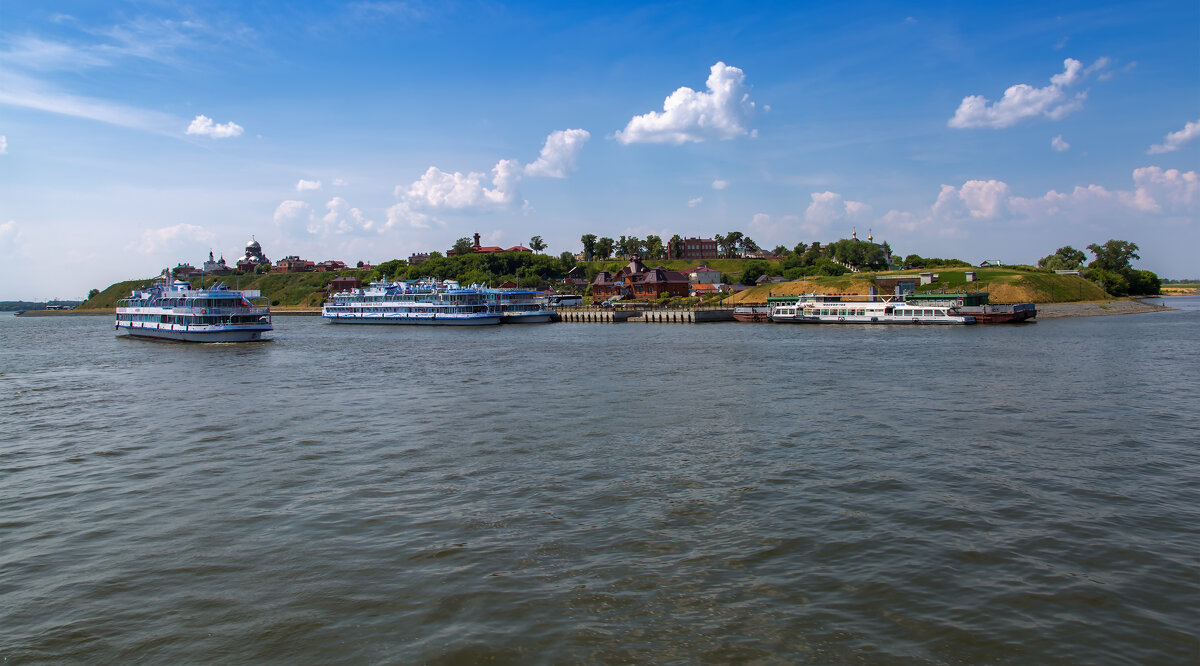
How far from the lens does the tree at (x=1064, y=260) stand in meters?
152

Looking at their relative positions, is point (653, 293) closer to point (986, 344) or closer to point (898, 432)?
point (986, 344)

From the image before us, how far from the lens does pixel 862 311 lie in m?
90.3

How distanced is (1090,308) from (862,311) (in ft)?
141

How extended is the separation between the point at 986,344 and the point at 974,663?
55224 millimetres

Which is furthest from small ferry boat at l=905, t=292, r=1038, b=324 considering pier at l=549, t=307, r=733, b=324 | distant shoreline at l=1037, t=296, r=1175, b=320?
pier at l=549, t=307, r=733, b=324

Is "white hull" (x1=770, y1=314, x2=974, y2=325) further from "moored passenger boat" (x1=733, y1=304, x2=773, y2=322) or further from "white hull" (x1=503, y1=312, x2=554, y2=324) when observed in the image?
"white hull" (x1=503, y1=312, x2=554, y2=324)

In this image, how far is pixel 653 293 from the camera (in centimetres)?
15000

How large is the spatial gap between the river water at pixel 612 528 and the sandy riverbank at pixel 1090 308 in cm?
7531

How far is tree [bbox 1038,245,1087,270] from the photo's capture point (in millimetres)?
152250

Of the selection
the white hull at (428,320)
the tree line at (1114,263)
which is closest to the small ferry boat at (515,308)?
the white hull at (428,320)

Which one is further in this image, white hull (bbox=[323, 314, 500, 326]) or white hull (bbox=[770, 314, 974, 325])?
white hull (bbox=[323, 314, 500, 326])

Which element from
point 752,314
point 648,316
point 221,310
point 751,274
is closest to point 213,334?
point 221,310

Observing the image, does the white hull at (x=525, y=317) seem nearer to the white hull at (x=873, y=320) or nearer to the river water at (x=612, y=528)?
the white hull at (x=873, y=320)

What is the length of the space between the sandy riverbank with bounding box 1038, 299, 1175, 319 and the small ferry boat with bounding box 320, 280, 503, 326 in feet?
277
